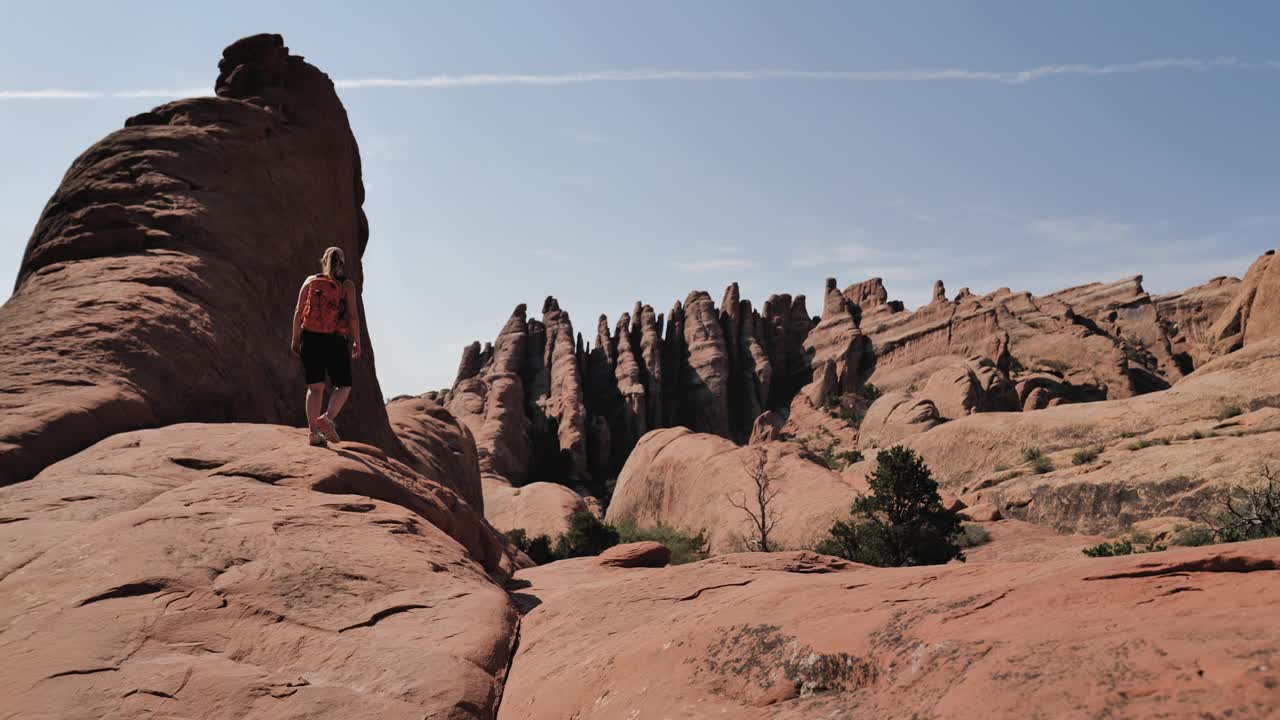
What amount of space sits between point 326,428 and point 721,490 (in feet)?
100

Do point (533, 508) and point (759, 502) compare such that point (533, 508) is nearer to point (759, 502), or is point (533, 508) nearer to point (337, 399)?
point (759, 502)

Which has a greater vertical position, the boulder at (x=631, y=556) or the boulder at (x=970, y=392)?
the boulder at (x=970, y=392)

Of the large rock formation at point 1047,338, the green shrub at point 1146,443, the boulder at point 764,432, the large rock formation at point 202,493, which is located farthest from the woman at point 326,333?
the boulder at point 764,432

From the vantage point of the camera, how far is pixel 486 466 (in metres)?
66.5

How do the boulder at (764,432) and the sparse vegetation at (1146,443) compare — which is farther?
the boulder at (764,432)

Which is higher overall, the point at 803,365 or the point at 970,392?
the point at 803,365

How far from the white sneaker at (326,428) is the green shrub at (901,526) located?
19104 mm

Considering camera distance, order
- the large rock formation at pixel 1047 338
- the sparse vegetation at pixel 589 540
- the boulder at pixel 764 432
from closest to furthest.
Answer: the sparse vegetation at pixel 589 540 → the large rock formation at pixel 1047 338 → the boulder at pixel 764 432

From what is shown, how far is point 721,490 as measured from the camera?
38969 mm

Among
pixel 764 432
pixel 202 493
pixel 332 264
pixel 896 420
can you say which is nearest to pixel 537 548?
pixel 896 420

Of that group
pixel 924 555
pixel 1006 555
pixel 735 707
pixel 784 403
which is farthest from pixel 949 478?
pixel 784 403

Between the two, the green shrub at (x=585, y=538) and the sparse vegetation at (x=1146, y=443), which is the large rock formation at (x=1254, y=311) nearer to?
the sparse vegetation at (x=1146, y=443)

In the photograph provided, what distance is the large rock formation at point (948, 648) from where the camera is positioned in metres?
3.39

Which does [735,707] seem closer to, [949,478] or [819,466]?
[819,466]
